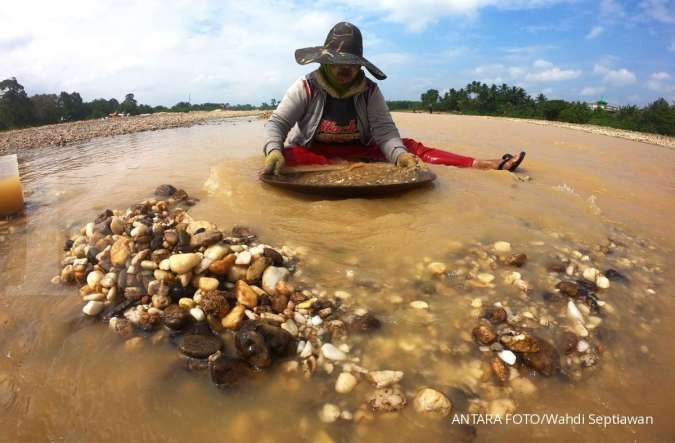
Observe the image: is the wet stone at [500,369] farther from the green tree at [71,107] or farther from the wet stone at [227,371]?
the green tree at [71,107]

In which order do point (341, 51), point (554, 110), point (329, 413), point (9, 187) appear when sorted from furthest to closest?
point (554, 110)
point (341, 51)
point (9, 187)
point (329, 413)

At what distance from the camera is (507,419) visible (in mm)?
1289

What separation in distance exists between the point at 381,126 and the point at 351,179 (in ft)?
3.62

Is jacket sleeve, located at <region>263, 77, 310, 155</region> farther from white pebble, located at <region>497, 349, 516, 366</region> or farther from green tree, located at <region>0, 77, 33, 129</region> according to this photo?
green tree, located at <region>0, 77, 33, 129</region>

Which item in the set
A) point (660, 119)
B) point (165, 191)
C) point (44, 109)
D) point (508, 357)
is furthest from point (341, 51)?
point (44, 109)

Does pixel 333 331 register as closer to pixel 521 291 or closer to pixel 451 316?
pixel 451 316

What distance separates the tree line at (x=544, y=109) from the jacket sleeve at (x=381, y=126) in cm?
2107

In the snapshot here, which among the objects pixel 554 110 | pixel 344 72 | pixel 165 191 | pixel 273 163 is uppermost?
pixel 554 110

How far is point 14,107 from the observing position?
20.5 meters

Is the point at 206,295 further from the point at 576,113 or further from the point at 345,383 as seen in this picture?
the point at 576,113

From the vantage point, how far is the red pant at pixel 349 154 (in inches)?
156

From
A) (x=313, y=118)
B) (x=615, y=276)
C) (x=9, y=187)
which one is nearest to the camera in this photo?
(x=615, y=276)

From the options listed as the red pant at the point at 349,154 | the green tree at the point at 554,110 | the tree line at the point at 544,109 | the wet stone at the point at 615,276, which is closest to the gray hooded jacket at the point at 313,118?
the red pant at the point at 349,154

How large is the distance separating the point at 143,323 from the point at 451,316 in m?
1.45
